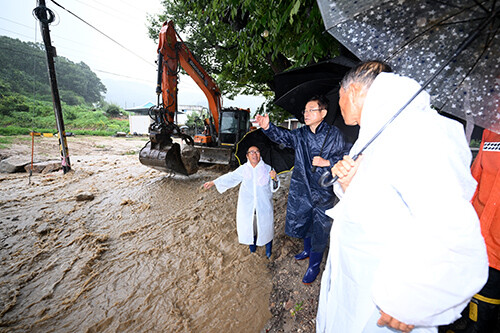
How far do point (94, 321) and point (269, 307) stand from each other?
1892 millimetres

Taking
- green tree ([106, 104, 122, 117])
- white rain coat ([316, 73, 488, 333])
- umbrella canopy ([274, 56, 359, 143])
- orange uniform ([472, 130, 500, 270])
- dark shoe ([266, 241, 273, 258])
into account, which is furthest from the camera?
green tree ([106, 104, 122, 117])

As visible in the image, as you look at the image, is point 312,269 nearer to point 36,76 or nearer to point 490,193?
point 490,193

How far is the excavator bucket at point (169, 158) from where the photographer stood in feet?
16.7

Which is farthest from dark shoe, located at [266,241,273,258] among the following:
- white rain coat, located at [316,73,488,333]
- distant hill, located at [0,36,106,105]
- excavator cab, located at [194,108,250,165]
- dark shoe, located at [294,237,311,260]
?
distant hill, located at [0,36,106,105]

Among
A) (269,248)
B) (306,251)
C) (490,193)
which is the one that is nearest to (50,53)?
(269,248)

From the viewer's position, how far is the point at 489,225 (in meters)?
1.45

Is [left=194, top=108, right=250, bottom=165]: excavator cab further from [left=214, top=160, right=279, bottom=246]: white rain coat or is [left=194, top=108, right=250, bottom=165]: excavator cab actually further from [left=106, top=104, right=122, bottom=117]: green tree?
[left=106, top=104, right=122, bottom=117]: green tree

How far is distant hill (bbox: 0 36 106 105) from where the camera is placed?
28.0 m

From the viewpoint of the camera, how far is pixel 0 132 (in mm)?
13922

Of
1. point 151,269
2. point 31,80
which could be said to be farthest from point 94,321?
point 31,80

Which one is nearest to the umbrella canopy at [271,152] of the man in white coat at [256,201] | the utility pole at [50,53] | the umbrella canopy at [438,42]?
the man in white coat at [256,201]

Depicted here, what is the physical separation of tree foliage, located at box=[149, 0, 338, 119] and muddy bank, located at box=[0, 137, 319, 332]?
9.15 ft

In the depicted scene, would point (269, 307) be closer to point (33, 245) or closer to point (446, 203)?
point (446, 203)

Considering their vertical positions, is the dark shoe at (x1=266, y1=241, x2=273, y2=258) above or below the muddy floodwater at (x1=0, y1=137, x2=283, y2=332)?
above
